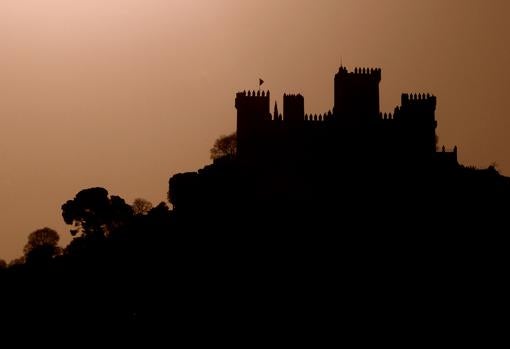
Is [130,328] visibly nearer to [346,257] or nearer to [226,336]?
[226,336]

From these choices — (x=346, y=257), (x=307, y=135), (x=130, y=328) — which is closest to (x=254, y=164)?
(x=307, y=135)

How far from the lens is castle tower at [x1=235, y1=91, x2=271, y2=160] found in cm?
12938

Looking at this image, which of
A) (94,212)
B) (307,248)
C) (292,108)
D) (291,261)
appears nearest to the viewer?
(291,261)

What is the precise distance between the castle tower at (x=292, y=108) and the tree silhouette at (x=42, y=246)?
38.2 meters

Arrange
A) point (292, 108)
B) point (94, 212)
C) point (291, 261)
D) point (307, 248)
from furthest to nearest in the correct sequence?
point (94, 212), point (292, 108), point (307, 248), point (291, 261)

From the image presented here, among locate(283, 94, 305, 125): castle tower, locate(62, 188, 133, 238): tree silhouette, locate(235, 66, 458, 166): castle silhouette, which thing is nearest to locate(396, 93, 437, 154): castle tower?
locate(235, 66, 458, 166): castle silhouette

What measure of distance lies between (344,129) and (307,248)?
14.9 meters

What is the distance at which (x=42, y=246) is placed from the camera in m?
161

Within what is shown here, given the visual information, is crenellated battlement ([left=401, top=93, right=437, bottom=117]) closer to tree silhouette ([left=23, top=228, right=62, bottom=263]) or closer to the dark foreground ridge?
the dark foreground ridge

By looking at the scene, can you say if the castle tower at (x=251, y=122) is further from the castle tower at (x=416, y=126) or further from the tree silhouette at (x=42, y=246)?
the tree silhouette at (x=42, y=246)

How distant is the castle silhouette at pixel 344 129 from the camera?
425 feet

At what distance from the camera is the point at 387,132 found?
5212 inches

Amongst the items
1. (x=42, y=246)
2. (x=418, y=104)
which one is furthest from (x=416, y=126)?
(x=42, y=246)

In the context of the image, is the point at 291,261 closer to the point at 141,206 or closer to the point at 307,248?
the point at 307,248
